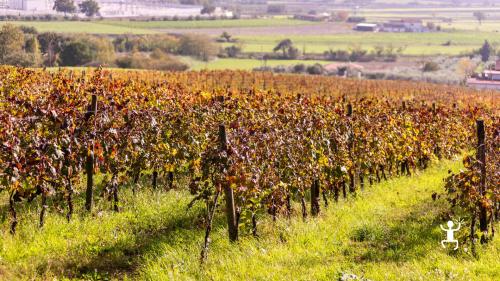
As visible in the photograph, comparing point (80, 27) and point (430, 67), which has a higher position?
point (80, 27)

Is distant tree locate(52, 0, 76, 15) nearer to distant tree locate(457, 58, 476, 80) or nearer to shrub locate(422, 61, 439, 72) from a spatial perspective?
shrub locate(422, 61, 439, 72)

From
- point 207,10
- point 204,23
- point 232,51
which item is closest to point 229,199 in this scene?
point 232,51

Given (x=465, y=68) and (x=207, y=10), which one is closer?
(x=465, y=68)

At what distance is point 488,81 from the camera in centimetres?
5803

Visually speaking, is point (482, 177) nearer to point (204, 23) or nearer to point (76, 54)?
point (76, 54)

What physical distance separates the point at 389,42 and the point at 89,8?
62389mm

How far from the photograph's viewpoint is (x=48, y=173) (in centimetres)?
973

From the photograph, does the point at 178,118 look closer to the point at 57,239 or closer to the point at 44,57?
the point at 57,239

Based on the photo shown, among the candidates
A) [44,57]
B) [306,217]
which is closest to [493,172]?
[306,217]

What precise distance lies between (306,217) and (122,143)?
3936mm

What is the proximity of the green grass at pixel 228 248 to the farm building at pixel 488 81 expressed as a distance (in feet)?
163

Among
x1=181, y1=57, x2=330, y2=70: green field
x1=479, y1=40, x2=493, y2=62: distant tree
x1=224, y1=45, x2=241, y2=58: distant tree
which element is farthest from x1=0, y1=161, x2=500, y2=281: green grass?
x1=479, y1=40, x2=493, y2=62: distant tree

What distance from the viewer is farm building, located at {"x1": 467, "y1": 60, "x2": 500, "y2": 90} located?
184 feet

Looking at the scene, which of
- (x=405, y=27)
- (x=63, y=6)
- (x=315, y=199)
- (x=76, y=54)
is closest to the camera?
(x=315, y=199)
